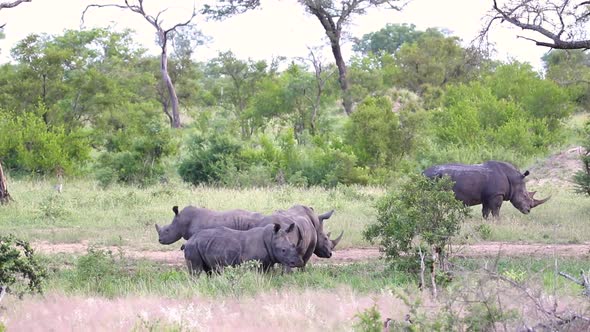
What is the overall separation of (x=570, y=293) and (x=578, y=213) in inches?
362

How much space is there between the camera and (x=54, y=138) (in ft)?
80.9

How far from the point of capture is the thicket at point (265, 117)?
2331 centimetres

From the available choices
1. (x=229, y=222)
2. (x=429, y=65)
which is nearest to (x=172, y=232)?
(x=229, y=222)

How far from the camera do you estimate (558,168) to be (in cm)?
2450

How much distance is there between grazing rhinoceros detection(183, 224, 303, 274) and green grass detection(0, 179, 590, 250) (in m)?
2.71

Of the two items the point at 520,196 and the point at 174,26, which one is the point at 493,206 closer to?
the point at 520,196

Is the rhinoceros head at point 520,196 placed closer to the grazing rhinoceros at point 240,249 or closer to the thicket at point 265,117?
the thicket at point 265,117

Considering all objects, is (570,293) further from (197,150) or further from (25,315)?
(197,150)

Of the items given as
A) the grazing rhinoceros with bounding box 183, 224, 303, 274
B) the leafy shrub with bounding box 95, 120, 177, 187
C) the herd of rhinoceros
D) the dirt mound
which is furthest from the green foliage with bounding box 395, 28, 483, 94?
the grazing rhinoceros with bounding box 183, 224, 303, 274

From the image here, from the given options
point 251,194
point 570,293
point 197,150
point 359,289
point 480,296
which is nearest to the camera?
point 480,296

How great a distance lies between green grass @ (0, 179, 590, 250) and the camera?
1428 cm

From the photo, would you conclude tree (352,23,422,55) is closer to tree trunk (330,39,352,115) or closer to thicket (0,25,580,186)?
thicket (0,25,580,186)

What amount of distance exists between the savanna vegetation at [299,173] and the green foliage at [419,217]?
3 cm

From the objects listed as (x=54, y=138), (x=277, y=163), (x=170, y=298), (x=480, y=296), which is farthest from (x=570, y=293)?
(x=54, y=138)
